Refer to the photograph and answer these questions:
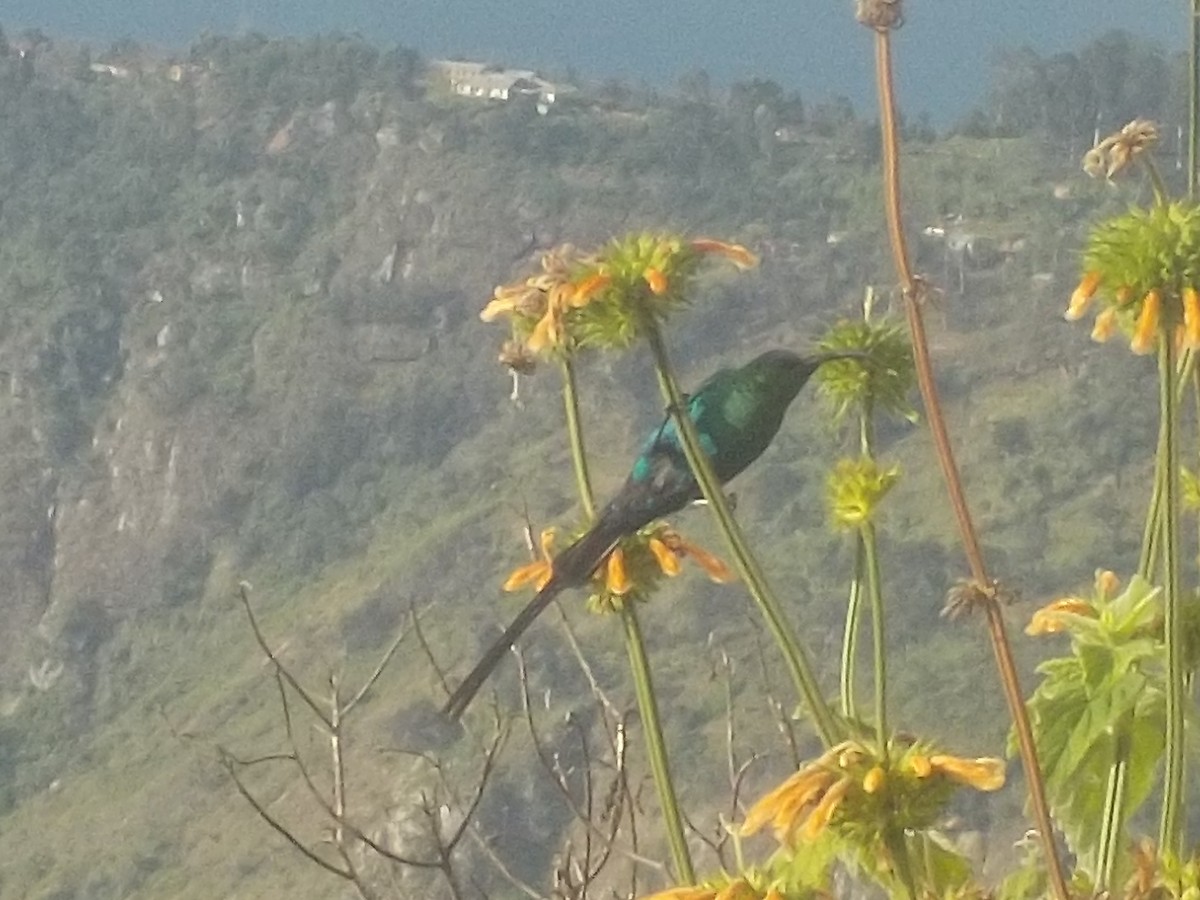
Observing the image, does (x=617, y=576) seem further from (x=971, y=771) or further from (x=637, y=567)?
Answer: (x=971, y=771)

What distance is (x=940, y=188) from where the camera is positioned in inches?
577

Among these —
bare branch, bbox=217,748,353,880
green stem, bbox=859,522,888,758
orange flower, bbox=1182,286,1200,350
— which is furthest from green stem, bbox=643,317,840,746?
bare branch, bbox=217,748,353,880

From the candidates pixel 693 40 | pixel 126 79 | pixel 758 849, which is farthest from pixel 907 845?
pixel 693 40

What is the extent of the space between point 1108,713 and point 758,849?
0.39 meters

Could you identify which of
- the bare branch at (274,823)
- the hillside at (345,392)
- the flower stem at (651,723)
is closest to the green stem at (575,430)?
the flower stem at (651,723)

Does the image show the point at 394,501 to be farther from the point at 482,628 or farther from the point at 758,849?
the point at 758,849

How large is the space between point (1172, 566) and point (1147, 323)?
0.06m

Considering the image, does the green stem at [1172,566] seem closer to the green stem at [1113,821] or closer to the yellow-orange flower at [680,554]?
the green stem at [1113,821]

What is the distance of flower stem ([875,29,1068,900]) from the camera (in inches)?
16.6

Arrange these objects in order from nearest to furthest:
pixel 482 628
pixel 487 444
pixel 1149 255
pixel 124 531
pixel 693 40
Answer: pixel 1149 255, pixel 482 628, pixel 487 444, pixel 124 531, pixel 693 40

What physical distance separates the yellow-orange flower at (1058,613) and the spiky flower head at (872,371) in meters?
0.08

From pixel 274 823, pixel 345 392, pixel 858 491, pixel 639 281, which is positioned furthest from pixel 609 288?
pixel 345 392

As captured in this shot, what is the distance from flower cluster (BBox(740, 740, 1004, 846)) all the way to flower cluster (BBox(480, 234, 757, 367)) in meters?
0.14

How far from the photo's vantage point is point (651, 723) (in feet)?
1.71
